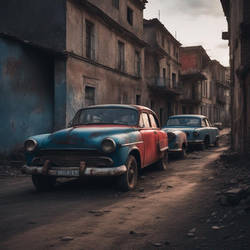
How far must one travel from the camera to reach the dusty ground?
341cm

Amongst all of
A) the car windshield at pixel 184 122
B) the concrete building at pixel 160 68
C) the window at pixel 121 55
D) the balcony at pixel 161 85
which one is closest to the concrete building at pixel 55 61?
the window at pixel 121 55

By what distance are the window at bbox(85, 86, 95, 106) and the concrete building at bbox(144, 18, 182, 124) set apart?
28.7 ft

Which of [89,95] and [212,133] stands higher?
[89,95]

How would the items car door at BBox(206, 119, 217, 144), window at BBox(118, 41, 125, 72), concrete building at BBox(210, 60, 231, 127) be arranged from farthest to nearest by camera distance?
concrete building at BBox(210, 60, 231, 127)
window at BBox(118, 41, 125, 72)
car door at BBox(206, 119, 217, 144)

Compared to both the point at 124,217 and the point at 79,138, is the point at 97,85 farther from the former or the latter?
the point at 124,217

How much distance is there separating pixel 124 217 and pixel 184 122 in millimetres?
9529

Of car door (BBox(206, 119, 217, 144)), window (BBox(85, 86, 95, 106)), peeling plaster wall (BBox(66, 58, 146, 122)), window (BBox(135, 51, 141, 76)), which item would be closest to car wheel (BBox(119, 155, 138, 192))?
peeling plaster wall (BBox(66, 58, 146, 122))

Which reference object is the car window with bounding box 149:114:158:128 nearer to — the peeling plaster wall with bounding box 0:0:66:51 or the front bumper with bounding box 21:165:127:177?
the front bumper with bounding box 21:165:127:177

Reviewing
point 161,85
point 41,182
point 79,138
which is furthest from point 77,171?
point 161,85

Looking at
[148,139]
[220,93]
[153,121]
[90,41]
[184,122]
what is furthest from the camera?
[220,93]

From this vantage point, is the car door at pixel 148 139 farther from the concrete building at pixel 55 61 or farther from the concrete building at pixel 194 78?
the concrete building at pixel 194 78

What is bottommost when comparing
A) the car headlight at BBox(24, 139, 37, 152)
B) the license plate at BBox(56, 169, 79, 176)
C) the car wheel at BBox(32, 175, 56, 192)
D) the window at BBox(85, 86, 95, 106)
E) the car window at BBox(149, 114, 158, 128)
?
the car wheel at BBox(32, 175, 56, 192)

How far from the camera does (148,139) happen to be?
7.02m

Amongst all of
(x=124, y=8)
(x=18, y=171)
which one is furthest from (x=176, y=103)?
(x=18, y=171)
